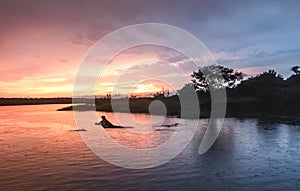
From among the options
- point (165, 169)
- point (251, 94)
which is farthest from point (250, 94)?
point (165, 169)

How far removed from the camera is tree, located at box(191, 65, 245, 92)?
10819cm

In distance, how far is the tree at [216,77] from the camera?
108188 millimetres

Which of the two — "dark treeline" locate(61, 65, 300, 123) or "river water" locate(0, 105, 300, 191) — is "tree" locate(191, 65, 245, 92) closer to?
"dark treeline" locate(61, 65, 300, 123)

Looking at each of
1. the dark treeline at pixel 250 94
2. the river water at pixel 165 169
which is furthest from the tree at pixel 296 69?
the river water at pixel 165 169

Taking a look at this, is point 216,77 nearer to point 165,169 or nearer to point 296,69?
point 296,69

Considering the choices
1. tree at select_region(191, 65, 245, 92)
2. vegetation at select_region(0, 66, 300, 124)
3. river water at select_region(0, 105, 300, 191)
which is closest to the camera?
river water at select_region(0, 105, 300, 191)

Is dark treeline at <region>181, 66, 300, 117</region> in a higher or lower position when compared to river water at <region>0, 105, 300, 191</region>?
higher

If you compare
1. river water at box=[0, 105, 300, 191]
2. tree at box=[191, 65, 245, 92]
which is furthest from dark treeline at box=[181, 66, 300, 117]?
river water at box=[0, 105, 300, 191]

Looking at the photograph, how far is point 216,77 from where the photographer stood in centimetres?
10894

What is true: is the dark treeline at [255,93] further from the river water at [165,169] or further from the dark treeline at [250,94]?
the river water at [165,169]

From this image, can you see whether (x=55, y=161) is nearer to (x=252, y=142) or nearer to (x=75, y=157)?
(x=75, y=157)

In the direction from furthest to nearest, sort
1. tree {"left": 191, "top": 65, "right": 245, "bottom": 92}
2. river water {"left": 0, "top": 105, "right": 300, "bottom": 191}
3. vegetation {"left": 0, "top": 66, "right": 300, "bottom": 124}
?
1. tree {"left": 191, "top": 65, "right": 245, "bottom": 92}
2. vegetation {"left": 0, "top": 66, "right": 300, "bottom": 124}
3. river water {"left": 0, "top": 105, "right": 300, "bottom": 191}

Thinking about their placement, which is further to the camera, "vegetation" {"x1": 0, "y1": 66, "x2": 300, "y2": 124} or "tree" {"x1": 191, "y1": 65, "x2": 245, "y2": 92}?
"tree" {"x1": 191, "y1": 65, "x2": 245, "y2": 92}

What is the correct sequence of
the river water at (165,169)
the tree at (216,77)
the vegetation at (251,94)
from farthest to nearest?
1. the tree at (216,77)
2. the vegetation at (251,94)
3. the river water at (165,169)
